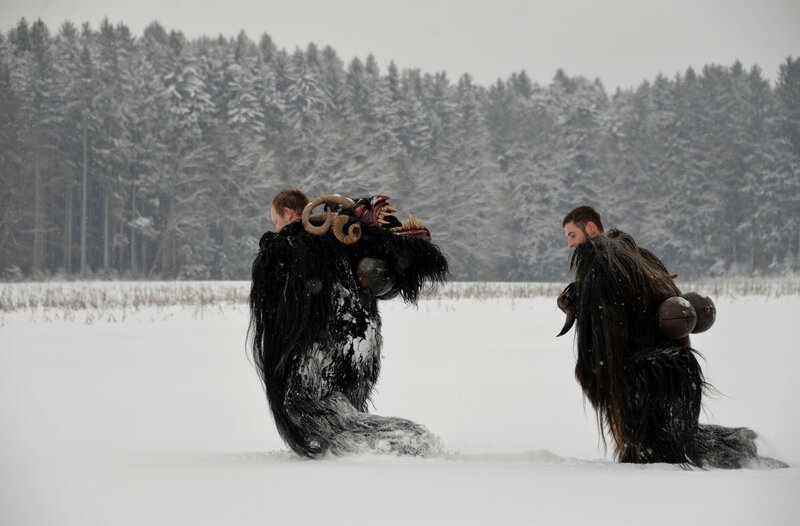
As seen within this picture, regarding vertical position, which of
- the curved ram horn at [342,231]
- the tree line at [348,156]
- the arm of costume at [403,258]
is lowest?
the arm of costume at [403,258]

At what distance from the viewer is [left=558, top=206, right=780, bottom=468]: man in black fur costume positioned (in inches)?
191

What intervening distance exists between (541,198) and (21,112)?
35427 millimetres

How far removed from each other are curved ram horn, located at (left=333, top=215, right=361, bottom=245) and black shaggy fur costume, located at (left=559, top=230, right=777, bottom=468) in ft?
4.25

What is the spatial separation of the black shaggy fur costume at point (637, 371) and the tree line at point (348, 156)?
49.0 metres

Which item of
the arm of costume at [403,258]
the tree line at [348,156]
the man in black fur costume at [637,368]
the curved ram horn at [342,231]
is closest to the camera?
the man in black fur costume at [637,368]

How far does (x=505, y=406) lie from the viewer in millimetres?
7648

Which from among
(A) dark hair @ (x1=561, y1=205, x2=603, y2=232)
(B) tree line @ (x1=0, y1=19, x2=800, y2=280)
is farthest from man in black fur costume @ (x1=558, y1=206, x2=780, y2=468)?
(B) tree line @ (x1=0, y1=19, x2=800, y2=280)

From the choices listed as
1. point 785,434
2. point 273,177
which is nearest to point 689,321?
point 785,434

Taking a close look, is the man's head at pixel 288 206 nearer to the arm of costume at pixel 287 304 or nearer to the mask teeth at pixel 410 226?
the arm of costume at pixel 287 304

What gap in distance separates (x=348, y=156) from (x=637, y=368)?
5390 cm

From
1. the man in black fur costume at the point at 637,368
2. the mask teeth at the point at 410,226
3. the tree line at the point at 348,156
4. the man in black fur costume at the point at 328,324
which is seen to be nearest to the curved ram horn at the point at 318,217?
the man in black fur costume at the point at 328,324

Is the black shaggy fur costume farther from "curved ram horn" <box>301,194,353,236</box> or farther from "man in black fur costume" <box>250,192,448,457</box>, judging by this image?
"curved ram horn" <box>301,194,353,236</box>

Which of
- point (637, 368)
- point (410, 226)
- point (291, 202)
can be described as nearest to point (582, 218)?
point (637, 368)

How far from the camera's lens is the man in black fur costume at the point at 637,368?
4.84 metres
